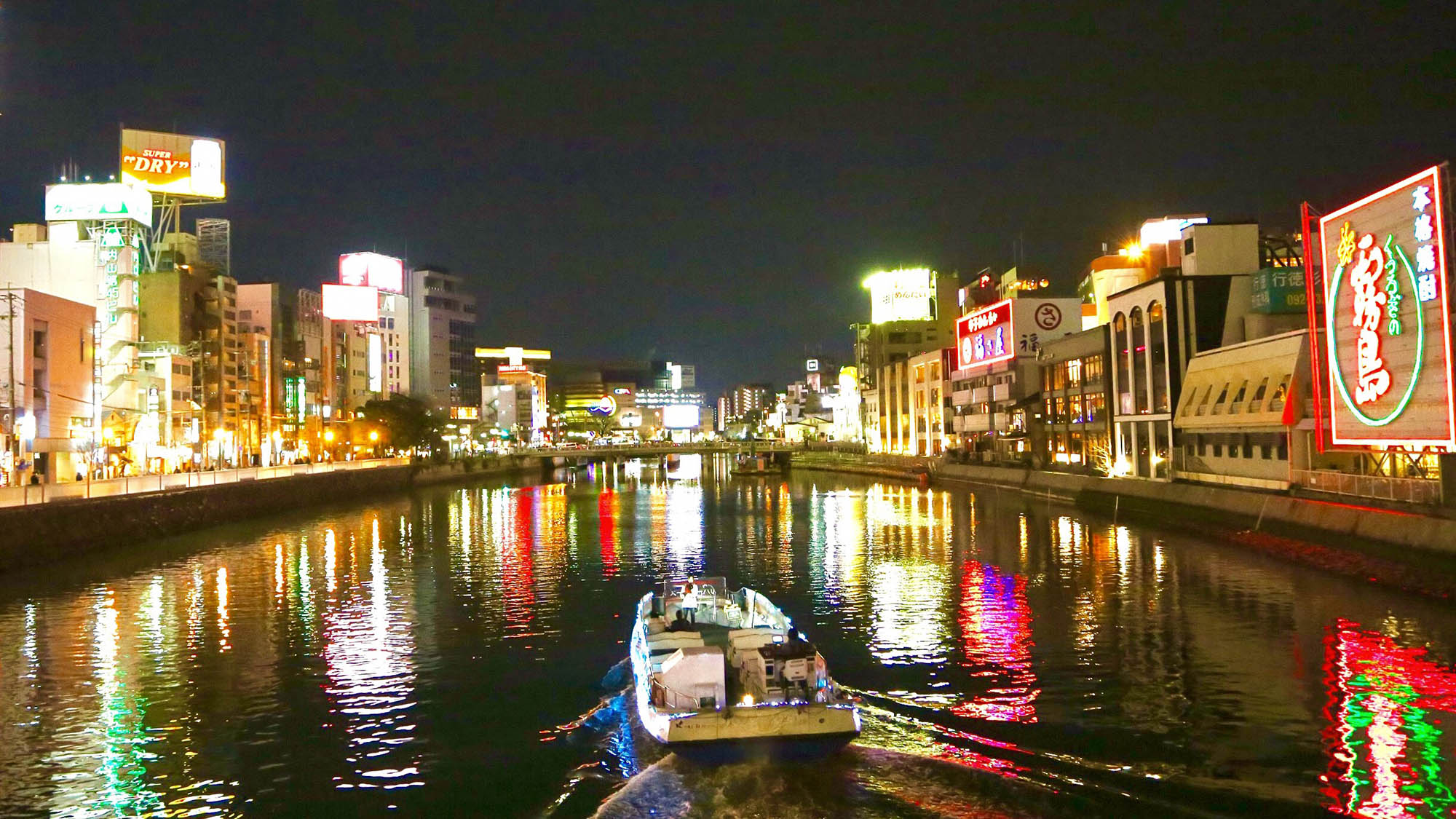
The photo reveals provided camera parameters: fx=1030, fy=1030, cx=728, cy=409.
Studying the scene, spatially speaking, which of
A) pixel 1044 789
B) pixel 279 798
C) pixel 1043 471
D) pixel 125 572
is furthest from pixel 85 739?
pixel 1043 471

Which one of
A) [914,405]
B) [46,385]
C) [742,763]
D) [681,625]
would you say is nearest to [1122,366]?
[914,405]

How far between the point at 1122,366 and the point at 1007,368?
Result: 22.9 metres

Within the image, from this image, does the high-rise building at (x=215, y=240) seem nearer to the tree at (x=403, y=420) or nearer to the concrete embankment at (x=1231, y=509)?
the tree at (x=403, y=420)

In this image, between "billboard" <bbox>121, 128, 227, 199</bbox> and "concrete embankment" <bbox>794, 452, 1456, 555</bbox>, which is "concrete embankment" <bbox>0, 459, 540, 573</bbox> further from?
"concrete embankment" <bbox>794, 452, 1456, 555</bbox>

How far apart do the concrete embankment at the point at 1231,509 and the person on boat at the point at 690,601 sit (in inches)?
836

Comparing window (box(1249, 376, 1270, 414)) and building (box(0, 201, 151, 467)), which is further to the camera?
building (box(0, 201, 151, 467))

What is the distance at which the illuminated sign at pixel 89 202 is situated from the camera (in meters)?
71.2

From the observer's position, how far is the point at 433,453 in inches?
4970

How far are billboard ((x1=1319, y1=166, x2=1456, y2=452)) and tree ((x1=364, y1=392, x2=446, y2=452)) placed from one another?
9826cm

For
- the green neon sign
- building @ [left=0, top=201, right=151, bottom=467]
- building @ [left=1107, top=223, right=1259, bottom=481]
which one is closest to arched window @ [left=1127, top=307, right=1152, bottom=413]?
building @ [left=1107, top=223, right=1259, bottom=481]

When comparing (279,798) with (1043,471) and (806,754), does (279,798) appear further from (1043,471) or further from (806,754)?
(1043,471)

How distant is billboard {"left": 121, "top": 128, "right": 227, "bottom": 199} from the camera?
81.5m

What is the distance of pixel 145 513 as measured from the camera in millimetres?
50188

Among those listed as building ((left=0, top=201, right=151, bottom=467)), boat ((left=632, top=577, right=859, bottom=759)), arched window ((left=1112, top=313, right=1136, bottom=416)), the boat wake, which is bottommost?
the boat wake
